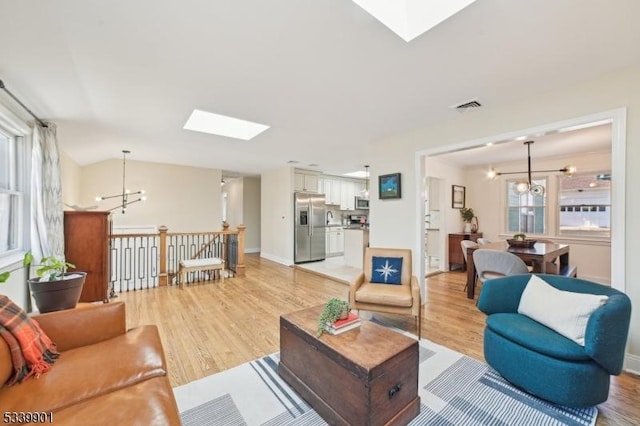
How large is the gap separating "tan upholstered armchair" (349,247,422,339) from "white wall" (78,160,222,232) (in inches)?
205

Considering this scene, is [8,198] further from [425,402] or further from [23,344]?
[425,402]

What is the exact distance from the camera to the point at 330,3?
153 cm

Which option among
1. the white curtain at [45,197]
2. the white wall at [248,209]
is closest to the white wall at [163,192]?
the white wall at [248,209]

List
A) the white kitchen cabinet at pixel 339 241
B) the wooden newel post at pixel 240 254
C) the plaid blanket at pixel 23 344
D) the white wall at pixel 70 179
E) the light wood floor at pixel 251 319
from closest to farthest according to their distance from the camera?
1. the plaid blanket at pixel 23 344
2. the light wood floor at pixel 251 319
3. the white wall at pixel 70 179
4. the wooden newel post at pixel 240 254
5. the white kitchen cabinet at pixel 339 241

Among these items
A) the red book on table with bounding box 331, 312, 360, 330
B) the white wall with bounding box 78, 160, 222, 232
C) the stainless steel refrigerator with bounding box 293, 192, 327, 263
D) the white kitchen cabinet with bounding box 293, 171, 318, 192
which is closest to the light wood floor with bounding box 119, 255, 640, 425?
the red book on table with bounding box 331, 312, 360, 330

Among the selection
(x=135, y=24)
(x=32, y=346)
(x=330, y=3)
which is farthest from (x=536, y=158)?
(x=32, y=346)

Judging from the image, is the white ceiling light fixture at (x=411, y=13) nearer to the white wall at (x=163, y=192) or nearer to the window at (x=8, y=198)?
the window at (x=8, y=198)

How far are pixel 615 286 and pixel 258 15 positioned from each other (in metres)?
3.46

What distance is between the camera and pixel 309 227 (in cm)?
700

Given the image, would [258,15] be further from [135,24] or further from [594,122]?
[594,122]

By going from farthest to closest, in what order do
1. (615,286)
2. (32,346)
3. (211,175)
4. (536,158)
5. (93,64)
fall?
1. (211,175)
2. (536,158)
3. (615,286)
4. (93,64)
5. (32,346)

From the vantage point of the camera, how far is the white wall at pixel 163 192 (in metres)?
5.73

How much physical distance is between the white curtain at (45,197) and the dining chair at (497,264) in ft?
16.7

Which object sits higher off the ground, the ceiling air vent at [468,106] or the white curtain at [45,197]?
the ceiling air vent at [468,106]
